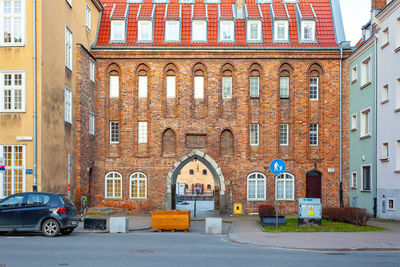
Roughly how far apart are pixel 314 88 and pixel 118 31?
547 inches

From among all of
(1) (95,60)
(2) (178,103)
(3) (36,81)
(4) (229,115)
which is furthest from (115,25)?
(3) (36,81)

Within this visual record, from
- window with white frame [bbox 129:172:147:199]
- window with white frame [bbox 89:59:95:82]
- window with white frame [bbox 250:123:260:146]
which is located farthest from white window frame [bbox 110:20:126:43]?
window with white frame [bbox 250:123:260:146]

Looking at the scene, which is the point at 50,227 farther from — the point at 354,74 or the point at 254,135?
the point at 354,74

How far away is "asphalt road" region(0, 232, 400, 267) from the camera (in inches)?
485

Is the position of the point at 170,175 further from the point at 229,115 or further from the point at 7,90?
the point at 7,90

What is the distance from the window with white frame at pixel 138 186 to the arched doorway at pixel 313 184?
35.4 feet

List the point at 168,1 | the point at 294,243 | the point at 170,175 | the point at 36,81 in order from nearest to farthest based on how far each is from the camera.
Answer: the point at 294,243 → the point at 36,81 → the point at 170,175 → the point at 168,1

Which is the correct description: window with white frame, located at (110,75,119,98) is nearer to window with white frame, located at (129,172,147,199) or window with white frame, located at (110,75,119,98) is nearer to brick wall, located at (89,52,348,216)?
brick wall, located at (89,52,348,216)

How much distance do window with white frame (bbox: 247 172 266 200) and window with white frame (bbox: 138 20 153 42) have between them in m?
11.6

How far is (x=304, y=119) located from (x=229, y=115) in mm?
4961

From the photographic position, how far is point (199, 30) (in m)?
36.6

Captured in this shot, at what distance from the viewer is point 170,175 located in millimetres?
35281

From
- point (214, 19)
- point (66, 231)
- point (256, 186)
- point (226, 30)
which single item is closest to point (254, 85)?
point (226, 30)

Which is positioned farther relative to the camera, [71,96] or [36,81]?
[71,96]
